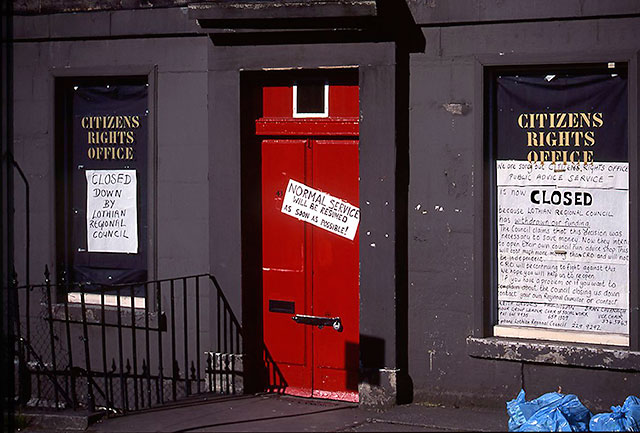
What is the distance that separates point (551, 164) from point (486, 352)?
1728mm

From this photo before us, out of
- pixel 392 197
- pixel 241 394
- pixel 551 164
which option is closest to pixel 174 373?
pixel 241 394

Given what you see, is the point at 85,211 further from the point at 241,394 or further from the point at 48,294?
the point at 241,394

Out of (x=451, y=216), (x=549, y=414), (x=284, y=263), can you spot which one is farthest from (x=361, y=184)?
(x=549, y=414)

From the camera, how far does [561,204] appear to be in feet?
29.1

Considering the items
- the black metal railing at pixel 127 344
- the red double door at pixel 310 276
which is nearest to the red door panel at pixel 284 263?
the red double door at pixel 310 276

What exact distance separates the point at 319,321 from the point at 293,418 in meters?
1.10

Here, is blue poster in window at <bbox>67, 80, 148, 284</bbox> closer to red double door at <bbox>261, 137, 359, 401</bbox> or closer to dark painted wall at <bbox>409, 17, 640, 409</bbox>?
red double door at <bbox>261, 137, 359, 401</bbox>

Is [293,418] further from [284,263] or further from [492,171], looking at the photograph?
[492,171]

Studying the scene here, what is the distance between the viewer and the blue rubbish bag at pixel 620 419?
7969mm

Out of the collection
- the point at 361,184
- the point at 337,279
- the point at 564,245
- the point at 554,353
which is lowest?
the point at 554,353

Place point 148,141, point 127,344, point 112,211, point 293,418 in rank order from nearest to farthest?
1. point 293,418
2. point 148,141
3. point 127,344
4. point 112,211

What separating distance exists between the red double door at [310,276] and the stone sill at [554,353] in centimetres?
125

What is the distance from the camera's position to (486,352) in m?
8.92

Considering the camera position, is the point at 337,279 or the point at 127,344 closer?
the point at 337,279
